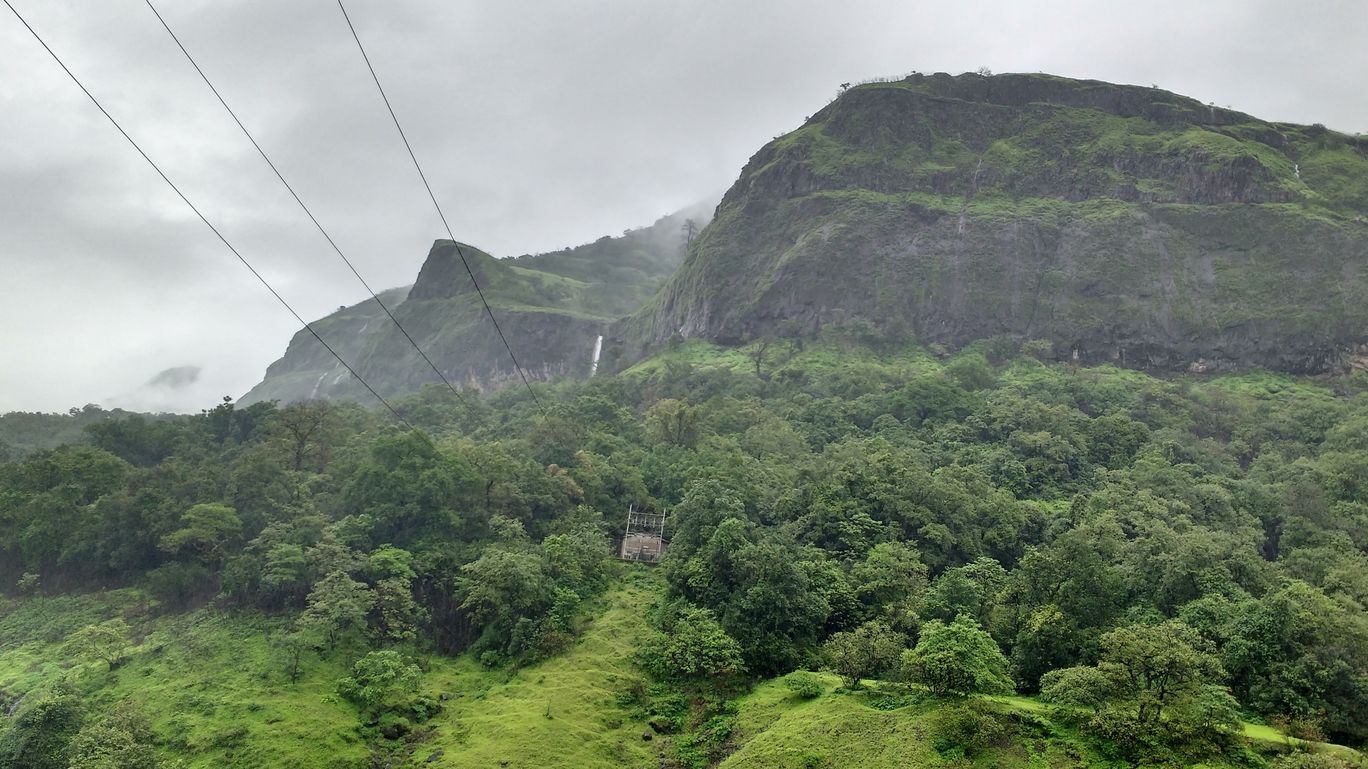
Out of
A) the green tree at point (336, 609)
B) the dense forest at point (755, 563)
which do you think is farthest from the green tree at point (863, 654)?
the green tree at point (336, 609)

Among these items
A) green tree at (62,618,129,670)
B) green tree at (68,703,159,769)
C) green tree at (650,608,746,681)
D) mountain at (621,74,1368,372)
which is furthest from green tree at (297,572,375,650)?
mountain at (621,74,1368,372)

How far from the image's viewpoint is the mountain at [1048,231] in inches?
3957

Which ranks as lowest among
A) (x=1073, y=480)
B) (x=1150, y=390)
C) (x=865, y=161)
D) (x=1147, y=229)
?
(x=1073, y=480)

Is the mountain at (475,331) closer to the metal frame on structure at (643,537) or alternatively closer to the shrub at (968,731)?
the metal frame on structure at (643,537)

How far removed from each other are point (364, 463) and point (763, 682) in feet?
105

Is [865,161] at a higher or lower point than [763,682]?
higher

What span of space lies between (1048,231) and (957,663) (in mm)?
105275

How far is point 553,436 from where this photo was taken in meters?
66.0

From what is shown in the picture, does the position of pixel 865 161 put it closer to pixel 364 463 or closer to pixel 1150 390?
pixel 1150 390

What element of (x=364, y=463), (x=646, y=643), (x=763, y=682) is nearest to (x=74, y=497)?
(x=364, y=463)

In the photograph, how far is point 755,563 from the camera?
1494 inches

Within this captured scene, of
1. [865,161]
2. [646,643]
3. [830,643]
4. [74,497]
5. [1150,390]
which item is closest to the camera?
[830,643]

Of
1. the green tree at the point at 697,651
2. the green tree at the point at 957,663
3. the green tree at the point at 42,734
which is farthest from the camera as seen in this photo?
the green tree at the point at 697,651

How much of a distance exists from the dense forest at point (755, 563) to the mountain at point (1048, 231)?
25.6 m
